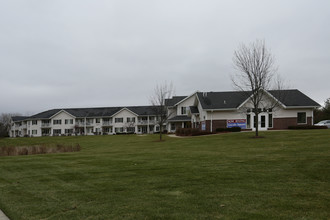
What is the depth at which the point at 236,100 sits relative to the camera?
3891 centimetres

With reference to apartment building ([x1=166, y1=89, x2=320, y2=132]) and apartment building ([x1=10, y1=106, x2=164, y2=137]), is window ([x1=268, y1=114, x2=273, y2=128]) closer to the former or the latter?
apartment building ([x1=166, y1=89, x2=320, y2=132])

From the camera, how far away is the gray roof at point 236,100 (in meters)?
35.9

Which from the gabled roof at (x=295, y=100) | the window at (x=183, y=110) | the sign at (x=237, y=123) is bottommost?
the sign at (x=237, y=123)

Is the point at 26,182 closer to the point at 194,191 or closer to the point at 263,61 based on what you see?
the point at 194,191

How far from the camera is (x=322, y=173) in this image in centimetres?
808

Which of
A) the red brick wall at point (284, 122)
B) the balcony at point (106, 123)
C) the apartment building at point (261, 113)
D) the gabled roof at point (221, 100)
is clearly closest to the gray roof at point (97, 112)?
the balcony at point (106, 123)

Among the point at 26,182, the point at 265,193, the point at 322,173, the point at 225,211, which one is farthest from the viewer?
the point at 26,182

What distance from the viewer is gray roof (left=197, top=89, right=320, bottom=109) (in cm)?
3594

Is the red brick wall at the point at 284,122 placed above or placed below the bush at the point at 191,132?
above

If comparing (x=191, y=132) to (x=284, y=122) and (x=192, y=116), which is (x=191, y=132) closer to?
(x=284, y=122)

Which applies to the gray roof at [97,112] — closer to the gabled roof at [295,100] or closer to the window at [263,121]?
the window at [263,121]


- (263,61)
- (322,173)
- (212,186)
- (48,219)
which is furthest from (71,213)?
(263,61)

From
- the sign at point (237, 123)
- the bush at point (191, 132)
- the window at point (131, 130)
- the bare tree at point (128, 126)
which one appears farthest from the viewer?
the window at point (131, 130)

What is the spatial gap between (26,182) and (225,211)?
663cm
